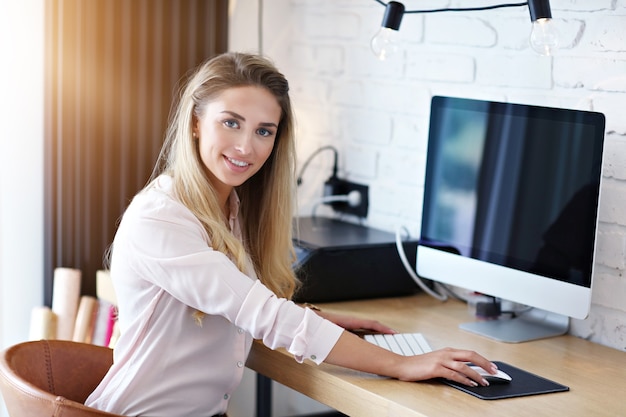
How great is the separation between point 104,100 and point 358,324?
1021mm

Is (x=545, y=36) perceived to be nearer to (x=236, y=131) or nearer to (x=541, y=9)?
(x=541, y=9)

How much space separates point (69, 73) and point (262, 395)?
40.0 inches

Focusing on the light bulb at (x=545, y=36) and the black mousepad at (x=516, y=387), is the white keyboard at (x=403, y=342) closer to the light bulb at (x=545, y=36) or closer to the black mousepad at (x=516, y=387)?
the black mousepad at (x=516, y=387)

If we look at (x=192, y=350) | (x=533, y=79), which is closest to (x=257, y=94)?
(x=192, y=350)

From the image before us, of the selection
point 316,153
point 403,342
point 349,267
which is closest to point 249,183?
point 349,267

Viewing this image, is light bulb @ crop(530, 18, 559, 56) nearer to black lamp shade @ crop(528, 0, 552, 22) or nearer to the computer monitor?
black lamp shade @ crop(528, 0, 552, 22)

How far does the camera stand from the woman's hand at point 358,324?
1971 millimetres

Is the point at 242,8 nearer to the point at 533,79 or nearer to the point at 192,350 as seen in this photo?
the point at 533,79

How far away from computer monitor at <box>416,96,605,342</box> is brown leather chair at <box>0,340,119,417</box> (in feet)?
2.68

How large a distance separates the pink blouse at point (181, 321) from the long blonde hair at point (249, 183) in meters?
0.05

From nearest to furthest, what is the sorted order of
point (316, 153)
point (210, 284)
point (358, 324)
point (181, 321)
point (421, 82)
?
point (210, 284), point (181, 321), point (358, 324), point (421, 82), point (316, 153)

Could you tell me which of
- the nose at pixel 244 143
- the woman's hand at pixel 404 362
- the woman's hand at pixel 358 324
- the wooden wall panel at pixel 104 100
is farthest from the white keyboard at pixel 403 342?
the wooden wall panel at pixel 104 100

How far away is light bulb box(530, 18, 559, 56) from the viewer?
181cm

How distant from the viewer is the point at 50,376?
5.93ft
